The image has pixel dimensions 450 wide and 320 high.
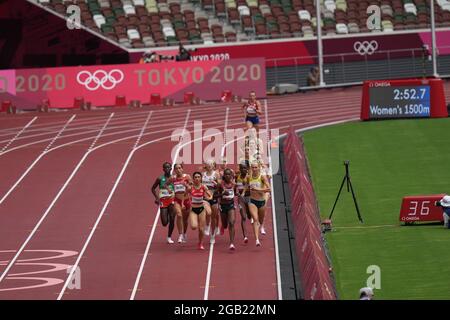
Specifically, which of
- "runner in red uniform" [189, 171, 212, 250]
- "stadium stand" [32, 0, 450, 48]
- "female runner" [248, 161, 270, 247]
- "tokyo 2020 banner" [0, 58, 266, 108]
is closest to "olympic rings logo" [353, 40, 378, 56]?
"stadium stand" [32, 0, 450, 48]

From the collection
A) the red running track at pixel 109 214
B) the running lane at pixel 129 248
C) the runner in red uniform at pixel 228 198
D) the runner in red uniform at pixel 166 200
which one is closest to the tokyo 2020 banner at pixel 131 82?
the red running track at pixel 109 214

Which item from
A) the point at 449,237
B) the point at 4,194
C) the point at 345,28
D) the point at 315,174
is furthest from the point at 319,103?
the point at 449,237

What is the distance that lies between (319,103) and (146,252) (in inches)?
810

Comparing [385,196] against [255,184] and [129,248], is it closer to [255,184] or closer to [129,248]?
[255,184]

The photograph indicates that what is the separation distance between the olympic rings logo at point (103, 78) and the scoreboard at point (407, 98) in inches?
329

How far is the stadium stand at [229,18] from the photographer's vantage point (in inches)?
2042

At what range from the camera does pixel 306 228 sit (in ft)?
83.5

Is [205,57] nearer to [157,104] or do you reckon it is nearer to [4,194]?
[157,104]

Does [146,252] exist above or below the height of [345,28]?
below

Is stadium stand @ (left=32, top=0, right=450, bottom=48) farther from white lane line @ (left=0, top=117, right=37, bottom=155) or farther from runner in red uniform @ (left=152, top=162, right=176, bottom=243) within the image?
runner in red uniform @ (left=152, top=162, right=176, bottom=243)

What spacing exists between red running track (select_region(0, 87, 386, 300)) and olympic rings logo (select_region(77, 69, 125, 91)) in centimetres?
114

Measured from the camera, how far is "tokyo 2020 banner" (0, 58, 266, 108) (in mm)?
45188

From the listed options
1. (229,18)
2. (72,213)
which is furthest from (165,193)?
(229,18)

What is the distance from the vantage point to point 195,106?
4519cm
